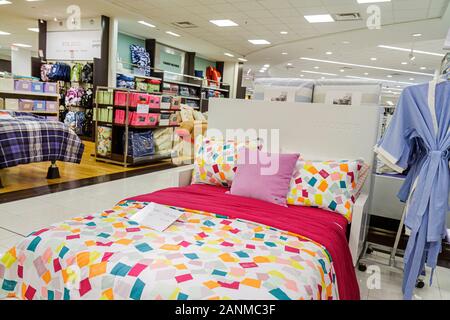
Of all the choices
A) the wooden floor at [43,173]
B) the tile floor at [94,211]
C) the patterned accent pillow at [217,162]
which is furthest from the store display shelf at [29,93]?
the patterned accent pillow at [217,162]

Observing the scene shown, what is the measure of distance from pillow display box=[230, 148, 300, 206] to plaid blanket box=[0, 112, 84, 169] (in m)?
3.00

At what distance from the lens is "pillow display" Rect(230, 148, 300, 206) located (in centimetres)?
220

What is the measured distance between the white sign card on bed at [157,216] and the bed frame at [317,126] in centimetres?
82

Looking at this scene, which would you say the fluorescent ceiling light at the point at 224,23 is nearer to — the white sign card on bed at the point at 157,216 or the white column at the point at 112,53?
the white column at the point at 112,53

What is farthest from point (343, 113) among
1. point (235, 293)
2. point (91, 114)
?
point (91, 114)

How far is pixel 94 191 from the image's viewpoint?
416cm

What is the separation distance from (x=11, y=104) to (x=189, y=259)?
5.48 meters

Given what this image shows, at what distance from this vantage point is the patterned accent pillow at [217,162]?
8.23 ft

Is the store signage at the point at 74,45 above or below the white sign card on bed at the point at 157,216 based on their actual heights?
above

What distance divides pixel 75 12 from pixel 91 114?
2.54m

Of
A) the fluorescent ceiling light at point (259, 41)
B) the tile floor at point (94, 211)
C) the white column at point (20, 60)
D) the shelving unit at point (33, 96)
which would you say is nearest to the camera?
the tile floor at point (94, 211)

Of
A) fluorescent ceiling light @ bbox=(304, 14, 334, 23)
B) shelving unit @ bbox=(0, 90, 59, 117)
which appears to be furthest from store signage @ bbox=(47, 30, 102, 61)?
fluorescent ceiling light @ bbox=(304, 14, 334, 23)

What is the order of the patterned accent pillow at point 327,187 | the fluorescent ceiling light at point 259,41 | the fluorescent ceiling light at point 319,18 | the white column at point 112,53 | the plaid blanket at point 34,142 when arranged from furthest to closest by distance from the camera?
the fluorescent ceiling light at point 259,41, the white column at point 112,53, the fluorescent ceiling light at point 319,18, the plaid blanket at point 34,142, the patterned accent pillow at point 327,187
